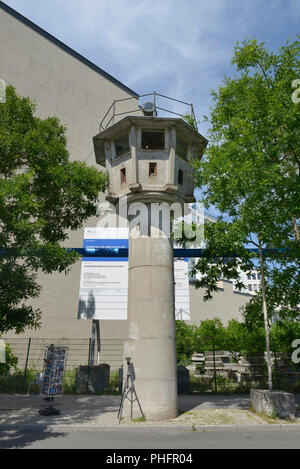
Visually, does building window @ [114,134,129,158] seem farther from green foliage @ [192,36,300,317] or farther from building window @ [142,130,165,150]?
green foliage @ [192,36,300,317]

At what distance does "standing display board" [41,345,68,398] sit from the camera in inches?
472

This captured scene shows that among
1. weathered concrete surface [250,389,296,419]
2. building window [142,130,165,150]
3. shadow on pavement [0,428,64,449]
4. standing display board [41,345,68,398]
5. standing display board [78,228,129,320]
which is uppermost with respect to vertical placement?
building window [142,130,165,150]

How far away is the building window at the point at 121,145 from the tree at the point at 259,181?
10.8ft

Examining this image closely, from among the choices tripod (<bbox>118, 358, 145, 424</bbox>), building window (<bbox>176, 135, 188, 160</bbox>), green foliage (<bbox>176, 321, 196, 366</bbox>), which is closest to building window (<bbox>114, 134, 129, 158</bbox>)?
building window (<bbox>176, 135, 188, 160</bbox>)

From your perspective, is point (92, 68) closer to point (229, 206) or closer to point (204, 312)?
point (229, 206)

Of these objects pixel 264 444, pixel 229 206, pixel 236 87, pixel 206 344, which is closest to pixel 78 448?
pixel 264 444

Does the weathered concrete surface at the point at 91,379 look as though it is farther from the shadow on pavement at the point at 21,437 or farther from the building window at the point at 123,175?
the building window at the point at 123,175

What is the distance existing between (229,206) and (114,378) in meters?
12.8

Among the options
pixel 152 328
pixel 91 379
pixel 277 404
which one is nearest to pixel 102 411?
pixel 152 328

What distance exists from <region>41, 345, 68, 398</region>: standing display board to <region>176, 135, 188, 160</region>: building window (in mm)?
9390

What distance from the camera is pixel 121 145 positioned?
14367 millimetres

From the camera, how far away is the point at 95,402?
1426cm

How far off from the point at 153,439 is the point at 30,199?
7.92 meters

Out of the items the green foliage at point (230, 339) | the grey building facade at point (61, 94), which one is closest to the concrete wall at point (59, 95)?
the grey building facade at point (61, 94)
